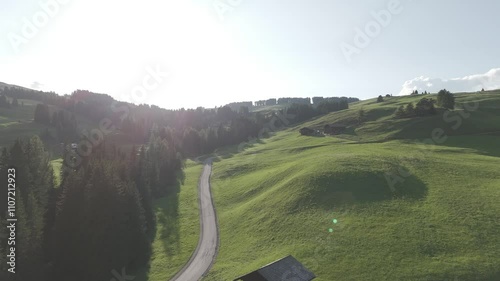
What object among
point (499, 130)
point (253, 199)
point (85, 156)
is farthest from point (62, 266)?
point (499, 130)

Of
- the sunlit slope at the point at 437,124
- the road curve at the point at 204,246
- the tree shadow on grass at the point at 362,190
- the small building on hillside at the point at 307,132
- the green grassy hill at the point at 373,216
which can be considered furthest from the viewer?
the small building on hillside at the point at 307,132

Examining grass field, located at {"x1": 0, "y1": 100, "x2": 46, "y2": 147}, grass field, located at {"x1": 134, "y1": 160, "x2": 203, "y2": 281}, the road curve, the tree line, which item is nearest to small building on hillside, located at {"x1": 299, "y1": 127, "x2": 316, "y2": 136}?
grass field, located at {"x1": 134, "y1": 160, "x2": 203, "y2": 281}

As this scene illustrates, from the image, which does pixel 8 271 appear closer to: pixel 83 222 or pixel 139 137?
pixel 83 222

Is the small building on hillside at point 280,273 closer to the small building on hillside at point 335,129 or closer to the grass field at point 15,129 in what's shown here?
the small building on hillside at point 335,129

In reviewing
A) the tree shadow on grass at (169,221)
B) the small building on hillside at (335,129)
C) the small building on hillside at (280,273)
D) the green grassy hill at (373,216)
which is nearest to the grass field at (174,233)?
the tree shadow on grass at (169,221)

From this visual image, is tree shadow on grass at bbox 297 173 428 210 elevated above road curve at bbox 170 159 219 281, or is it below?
above

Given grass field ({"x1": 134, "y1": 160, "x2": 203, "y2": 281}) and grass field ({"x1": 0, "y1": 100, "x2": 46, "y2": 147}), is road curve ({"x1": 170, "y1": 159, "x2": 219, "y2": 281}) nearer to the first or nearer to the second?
grass field ({"x1": 134, "y1": 160, "x2": 203, "y2": 281})
